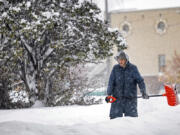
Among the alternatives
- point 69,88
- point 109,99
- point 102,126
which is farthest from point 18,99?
point 102,126

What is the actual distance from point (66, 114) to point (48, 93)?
217cm

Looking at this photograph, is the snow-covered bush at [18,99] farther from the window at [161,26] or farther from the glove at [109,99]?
the window at [161,26]

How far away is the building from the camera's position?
113ft

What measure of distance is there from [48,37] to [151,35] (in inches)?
1002

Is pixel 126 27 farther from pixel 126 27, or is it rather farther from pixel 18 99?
pixel 18 99

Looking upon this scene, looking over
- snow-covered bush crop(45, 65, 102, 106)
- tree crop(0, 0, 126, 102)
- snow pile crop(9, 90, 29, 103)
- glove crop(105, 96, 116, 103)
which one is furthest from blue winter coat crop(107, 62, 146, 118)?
snow pile crop(9, 90, 29, 103)

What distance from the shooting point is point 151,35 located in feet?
114

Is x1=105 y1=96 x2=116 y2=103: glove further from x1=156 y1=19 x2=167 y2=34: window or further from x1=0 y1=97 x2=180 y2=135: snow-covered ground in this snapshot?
x1=156 y1=19 x2=167 y2=34: window

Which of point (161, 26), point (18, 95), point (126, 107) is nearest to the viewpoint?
point (126, 107)

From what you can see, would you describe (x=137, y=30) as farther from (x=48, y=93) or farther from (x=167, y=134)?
(x=167, y=134)

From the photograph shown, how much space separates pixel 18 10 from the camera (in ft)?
29.7

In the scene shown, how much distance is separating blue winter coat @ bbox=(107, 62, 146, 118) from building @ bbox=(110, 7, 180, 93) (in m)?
27.8

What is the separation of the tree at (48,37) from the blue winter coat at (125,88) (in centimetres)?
316

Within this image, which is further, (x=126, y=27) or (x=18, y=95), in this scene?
(x=126, y=27)
